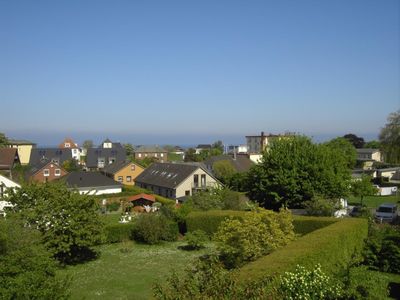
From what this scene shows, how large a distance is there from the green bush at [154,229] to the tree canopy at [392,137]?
46.4 m

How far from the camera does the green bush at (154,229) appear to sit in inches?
1169

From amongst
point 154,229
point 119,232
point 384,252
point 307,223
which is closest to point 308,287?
point 384,252

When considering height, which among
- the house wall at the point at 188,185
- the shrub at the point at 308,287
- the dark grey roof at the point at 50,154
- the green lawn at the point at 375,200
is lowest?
the green lawn at the point at 375,200

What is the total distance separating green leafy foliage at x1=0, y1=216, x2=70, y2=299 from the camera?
11008 mm

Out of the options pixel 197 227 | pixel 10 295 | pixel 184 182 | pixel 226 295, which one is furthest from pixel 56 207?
pixel 184 182

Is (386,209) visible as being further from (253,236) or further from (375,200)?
(253,236)

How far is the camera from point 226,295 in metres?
9.68

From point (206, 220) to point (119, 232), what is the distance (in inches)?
254

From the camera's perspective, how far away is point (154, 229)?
2969 cm

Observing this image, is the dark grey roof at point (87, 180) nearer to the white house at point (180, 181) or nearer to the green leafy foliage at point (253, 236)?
the white house at point (180, 181)

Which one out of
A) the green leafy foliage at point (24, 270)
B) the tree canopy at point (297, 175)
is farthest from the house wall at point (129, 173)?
the green leafy foliage at point (24, 270)

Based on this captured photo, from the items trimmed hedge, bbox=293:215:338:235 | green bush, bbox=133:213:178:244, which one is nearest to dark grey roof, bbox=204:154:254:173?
green bush, bbox=133:213:178:244

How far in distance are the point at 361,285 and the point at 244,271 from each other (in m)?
3.97

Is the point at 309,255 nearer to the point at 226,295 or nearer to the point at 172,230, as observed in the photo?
the point at 226,295
